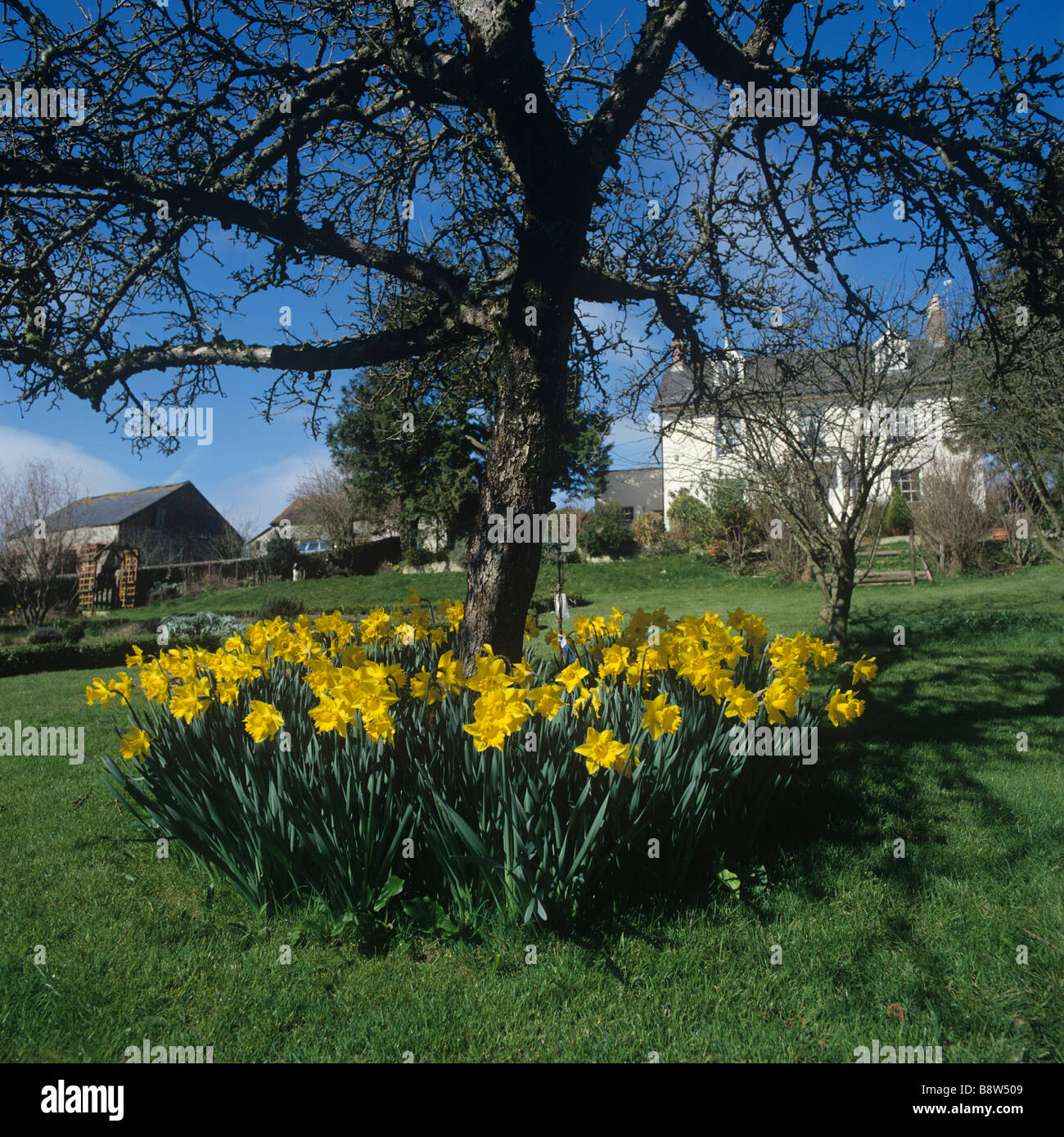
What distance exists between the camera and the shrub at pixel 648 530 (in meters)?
25.3

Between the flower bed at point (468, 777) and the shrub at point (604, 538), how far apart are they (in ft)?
70.2

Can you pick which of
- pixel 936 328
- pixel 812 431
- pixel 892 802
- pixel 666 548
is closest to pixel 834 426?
pixel 812 431

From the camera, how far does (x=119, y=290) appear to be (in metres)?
4.58

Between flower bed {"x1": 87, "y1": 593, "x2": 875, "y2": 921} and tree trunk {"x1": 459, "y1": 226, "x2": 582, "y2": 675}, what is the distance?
0.45 m

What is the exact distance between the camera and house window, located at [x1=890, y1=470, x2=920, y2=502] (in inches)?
307

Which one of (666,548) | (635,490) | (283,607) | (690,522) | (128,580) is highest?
(635,490)

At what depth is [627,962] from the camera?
99.0 inches

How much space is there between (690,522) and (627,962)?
2150cm

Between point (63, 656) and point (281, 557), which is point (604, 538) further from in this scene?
point (63, 656)

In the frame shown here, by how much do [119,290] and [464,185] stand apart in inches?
107

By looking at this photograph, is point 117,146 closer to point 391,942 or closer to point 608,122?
point 608,122

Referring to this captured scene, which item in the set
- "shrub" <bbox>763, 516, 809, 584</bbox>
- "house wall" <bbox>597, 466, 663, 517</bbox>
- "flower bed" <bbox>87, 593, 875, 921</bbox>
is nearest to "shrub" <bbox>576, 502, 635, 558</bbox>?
"shrub" <bbox>763, 516, 809, 584</bbox>

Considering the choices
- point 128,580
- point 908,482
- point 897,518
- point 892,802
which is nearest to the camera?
point 892,802

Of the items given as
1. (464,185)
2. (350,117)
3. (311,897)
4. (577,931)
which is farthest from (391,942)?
(464,185)
